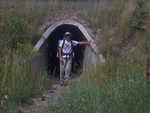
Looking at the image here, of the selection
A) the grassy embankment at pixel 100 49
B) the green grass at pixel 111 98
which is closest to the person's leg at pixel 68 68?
the grassy embankment at pixel 100 49

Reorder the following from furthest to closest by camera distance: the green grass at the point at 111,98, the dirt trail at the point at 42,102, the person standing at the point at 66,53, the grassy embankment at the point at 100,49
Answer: the person standing at the point at 66,53 < the dirt trail at the point at 42,102 < the grassy embankment at the point at 100,49 < the green grass at the point at 111,98

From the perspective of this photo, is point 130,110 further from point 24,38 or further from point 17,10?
point 17,10

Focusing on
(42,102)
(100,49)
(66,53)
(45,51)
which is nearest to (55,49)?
(45,51)

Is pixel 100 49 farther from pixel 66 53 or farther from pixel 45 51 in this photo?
pixel 45 51

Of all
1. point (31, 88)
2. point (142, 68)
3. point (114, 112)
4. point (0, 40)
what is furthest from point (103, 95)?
point (0, 40)

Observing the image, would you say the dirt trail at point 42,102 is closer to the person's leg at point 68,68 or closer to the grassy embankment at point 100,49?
the grassy embankment at point 100,49

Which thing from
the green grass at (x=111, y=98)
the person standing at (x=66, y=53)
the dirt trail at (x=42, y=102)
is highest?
the person standing at (x=66, y=53)

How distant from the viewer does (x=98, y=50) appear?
17.8m

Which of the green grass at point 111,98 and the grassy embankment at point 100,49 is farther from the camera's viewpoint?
the grassy embankment at point 100,49

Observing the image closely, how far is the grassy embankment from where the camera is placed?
10.5m

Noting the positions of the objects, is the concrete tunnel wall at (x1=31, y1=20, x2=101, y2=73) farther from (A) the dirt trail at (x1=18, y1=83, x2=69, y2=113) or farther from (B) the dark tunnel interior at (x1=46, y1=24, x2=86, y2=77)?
(A) the dirt trail at (x1=18, y1=83, x2=69, y2=113)

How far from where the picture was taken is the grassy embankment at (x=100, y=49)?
1047 cm

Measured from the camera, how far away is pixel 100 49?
17.7 metres

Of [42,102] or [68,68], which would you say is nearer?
[42,102]
